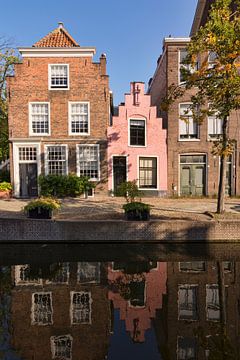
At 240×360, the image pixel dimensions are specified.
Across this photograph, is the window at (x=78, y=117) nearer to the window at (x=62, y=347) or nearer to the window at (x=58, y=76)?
the window at (x=58, y=76)

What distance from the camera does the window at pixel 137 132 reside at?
19.9m

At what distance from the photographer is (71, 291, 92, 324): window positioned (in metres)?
5.60

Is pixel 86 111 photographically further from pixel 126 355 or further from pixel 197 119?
pixel 126 355

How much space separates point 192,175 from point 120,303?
49.0 ft

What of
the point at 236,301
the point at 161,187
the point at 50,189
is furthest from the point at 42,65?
the point at 236,301

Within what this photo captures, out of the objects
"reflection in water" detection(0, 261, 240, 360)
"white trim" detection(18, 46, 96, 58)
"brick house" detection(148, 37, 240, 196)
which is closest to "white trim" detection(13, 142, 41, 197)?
"white trim" detection(18, 46, 96, 58)

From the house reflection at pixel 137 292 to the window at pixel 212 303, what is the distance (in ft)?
3.45

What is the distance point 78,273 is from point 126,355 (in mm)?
3637

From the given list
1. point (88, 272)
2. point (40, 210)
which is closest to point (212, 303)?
point (88, 272)

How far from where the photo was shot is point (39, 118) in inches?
769

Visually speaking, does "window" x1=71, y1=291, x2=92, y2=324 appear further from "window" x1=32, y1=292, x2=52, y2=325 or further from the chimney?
the chimney

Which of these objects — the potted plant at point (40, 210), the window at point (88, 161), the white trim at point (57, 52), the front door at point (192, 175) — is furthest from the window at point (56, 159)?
the potted plant at point (40, 210)

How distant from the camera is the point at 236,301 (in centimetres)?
611

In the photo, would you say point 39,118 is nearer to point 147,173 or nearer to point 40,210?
point 147,173
